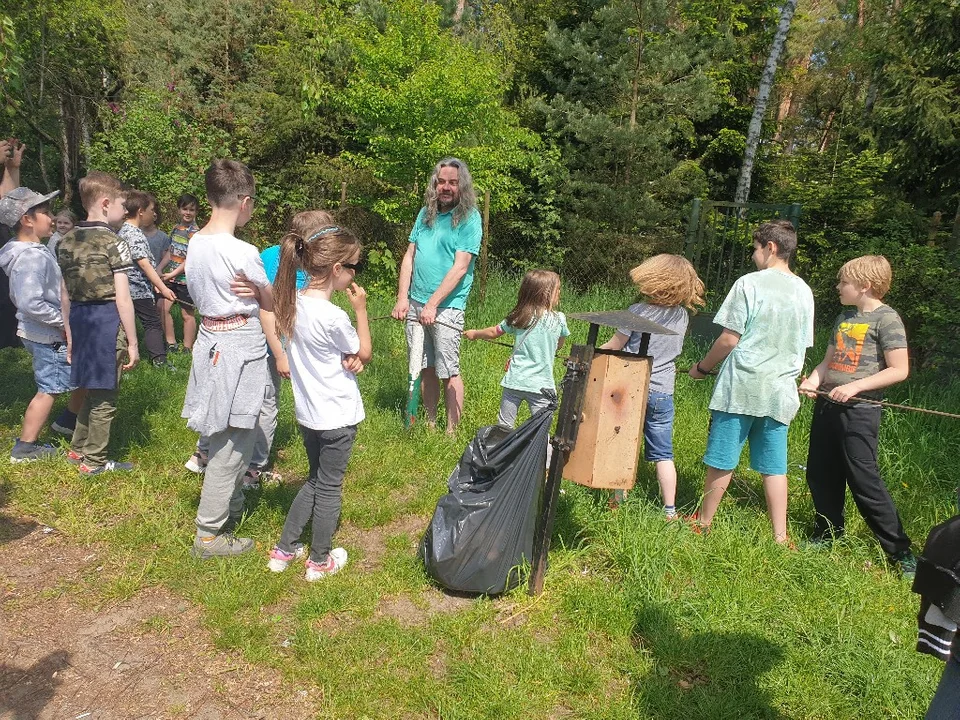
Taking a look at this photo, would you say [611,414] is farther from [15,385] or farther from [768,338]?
[15,385]

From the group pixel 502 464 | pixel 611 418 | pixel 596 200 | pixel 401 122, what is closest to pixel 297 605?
pixel 502 464

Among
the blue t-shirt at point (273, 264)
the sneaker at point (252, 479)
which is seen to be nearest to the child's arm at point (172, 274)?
the blue t-shirt at point (273, 264)

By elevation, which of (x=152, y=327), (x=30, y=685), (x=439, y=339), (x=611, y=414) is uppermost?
(x=611, y=414)

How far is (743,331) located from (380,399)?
3089 mm

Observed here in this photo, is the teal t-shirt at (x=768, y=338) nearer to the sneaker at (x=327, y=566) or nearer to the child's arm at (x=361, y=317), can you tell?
the child's arm at (x=361, y=317)

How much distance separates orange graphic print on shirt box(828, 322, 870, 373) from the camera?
11.3 feet

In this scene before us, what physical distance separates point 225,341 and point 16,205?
2.07 meters

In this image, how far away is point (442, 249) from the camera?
4.63 meters

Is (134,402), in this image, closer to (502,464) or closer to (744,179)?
(502,464)

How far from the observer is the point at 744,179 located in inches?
532

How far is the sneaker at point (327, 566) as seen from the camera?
3217mm

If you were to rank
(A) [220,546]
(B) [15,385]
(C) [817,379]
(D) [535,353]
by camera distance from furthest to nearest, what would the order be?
(B) [15,385] → (D) [535,353] → (C) [817,379] → (A) [220,546]

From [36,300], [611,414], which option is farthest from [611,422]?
[36,300]

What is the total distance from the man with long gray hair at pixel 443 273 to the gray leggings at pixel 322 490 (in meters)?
1.56
